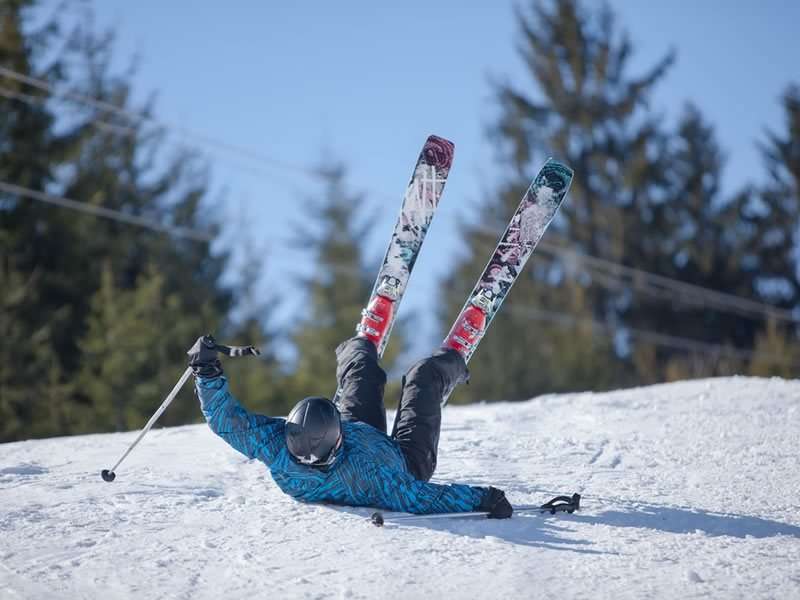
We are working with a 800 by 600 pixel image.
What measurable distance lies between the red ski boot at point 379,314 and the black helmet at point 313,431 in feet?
4.39

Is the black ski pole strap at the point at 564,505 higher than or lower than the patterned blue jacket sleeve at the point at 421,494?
higher

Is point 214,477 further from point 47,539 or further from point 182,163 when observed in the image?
point 182,163

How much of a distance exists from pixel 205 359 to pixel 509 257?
2576 mm

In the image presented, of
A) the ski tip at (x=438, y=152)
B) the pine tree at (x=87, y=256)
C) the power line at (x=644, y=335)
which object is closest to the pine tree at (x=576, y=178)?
the power line at (x=644, y=335)

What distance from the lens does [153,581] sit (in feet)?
11.9

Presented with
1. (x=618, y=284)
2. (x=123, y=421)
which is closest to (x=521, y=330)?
(x=618, y=284)

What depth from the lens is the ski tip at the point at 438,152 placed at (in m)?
6.79

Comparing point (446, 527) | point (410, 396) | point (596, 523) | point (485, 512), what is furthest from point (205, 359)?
point (596, 523)

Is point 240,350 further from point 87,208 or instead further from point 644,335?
point 644,335

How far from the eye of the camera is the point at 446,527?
4223mm

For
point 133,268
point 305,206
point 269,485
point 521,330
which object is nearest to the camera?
point 269,485

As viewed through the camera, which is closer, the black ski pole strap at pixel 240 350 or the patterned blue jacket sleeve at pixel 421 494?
the black ski pole strap at pixel 240 350

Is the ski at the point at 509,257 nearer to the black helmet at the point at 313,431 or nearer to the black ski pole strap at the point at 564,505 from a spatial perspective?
the black ski pole strap at the point at 564,505

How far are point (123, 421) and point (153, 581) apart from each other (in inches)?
527
